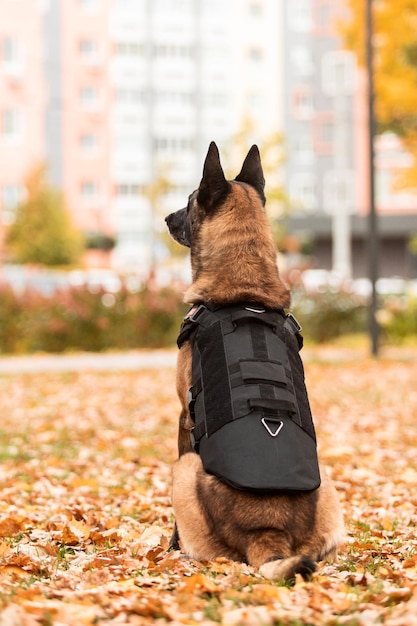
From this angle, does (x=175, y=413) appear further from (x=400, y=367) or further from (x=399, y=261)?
(x=399, y=261)

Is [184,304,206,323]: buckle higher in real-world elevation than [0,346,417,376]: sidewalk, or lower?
higher

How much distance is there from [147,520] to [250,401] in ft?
7.04

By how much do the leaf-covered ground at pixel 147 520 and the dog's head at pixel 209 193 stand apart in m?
1.63

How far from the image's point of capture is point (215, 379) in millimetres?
4531

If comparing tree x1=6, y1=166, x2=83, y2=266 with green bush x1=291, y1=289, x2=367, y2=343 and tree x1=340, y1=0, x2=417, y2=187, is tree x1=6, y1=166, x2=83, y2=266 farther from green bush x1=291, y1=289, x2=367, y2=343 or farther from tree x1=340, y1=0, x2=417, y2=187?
green bush x1=291, y1=289, x2=367, y2=343

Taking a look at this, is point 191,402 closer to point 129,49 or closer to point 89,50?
point 89,50

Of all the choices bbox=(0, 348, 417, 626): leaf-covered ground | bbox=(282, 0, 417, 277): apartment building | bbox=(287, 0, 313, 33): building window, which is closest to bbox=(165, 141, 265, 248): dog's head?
bbox=(0, 348, 417, 626): leaf-covered ground

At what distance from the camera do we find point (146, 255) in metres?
71.3

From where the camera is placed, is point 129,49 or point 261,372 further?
point 129,49

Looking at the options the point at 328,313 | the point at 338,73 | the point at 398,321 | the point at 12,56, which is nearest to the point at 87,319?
the point at 328,313

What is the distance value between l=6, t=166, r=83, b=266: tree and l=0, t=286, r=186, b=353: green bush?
87.6 ft

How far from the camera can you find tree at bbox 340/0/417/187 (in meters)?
23.2

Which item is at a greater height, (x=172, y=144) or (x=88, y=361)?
(x=172, y=144)

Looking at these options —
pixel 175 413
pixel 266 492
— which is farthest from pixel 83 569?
pixel 175 413
